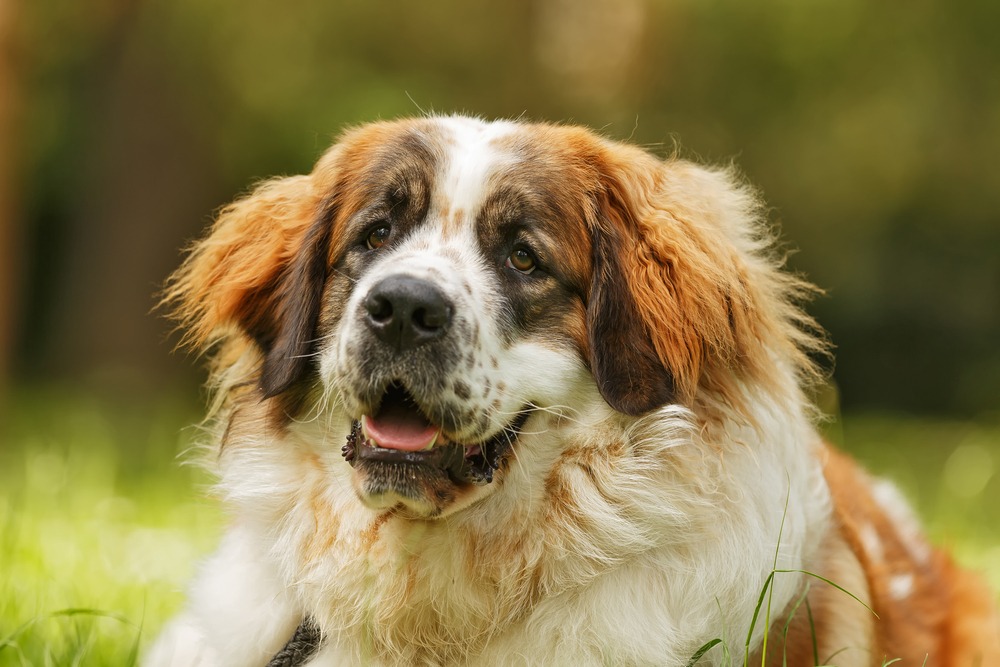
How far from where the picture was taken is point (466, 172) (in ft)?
12.4

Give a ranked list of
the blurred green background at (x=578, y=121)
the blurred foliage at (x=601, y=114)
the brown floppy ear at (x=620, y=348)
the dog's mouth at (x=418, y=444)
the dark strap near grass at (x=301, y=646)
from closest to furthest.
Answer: the dog's mouth at (x=418, y=444) < the brown floppy ear at (x=620, y=348) < the dark strap near grass at (x=301, y=646) < the blurred green background at (x=578, y=121) < the blurred foliage at (x=601, y=114)

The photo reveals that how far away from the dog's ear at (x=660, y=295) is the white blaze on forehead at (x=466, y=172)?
1.31ft

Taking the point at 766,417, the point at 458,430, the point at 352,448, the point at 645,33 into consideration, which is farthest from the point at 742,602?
the point at 645,33

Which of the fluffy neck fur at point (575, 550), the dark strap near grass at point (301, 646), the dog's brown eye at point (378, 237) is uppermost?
the dog's brown eye at point (378, 237)

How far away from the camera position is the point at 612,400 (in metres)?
3.60

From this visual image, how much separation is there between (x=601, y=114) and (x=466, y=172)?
11.4m

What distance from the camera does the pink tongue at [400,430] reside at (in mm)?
3482

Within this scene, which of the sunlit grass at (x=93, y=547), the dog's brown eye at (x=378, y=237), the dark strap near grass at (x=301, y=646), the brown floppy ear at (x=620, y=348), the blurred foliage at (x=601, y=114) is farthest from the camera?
the blurred foliage at (x=601, y=114)

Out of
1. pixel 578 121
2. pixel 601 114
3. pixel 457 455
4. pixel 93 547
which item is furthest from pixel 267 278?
pixel 601 114

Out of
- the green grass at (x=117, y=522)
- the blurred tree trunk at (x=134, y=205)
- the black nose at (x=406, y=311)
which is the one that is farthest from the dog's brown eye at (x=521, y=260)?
the blurred tree trunk at (x=134, y=205)

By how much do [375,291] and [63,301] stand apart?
15.2m

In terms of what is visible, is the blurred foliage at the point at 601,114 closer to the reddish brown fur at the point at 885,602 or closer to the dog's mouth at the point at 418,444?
the reddish brown fur at the point at 885,602

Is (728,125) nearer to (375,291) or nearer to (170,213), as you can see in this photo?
(170,213)

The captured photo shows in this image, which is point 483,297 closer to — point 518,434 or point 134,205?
point 518,434
